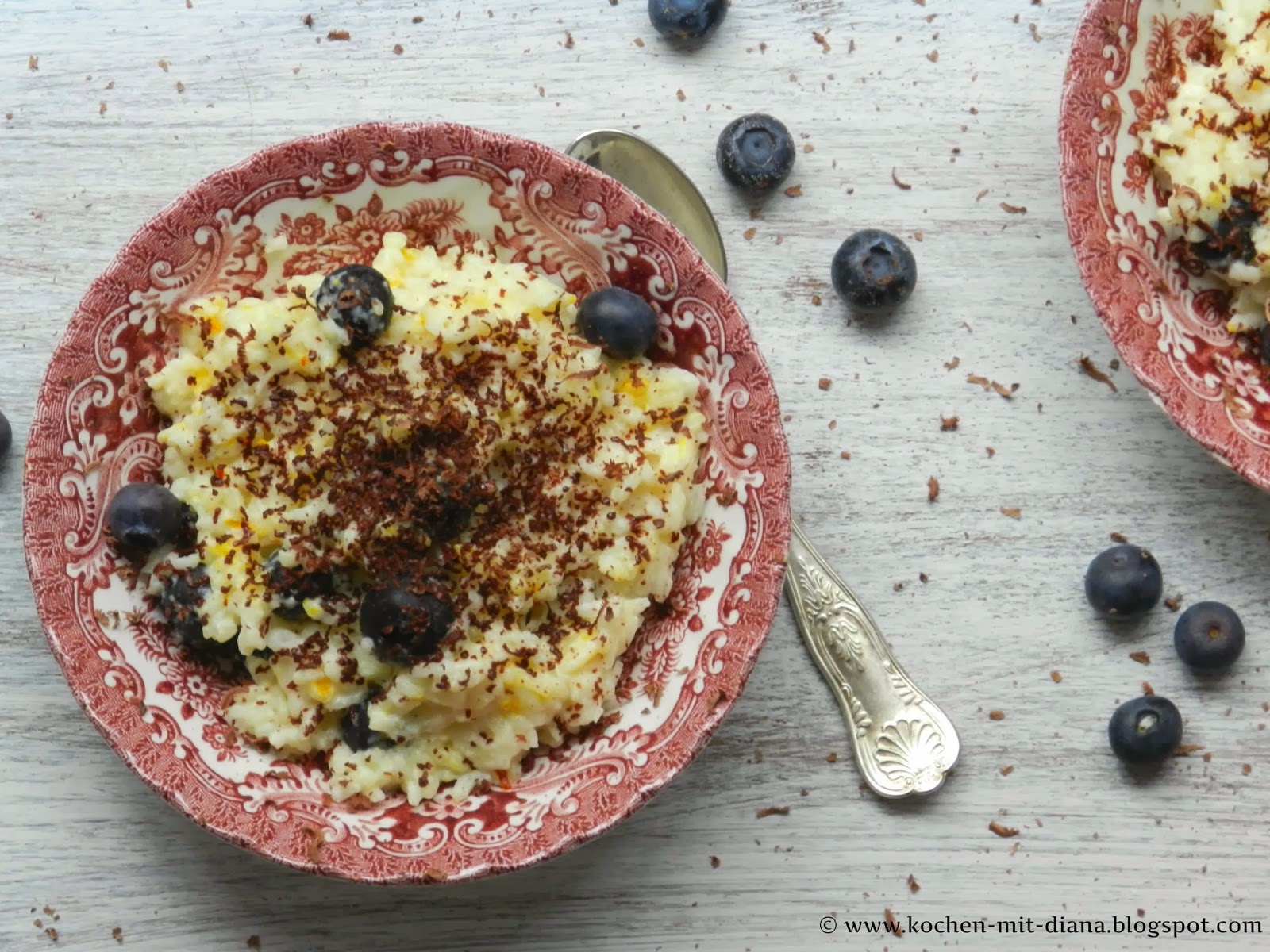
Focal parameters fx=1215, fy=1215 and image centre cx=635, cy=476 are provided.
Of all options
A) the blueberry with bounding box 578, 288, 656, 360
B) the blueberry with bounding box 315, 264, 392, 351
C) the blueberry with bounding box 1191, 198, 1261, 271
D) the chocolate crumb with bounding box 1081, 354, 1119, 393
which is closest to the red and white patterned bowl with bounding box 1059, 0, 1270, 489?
the blueberry with bounding box 1191, 198, 1261, 271

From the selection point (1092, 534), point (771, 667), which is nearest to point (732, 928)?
point (771, 667)

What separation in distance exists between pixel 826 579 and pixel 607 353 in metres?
0.72

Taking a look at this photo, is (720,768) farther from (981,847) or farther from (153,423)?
(153,423)

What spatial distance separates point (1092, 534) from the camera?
2689 mm

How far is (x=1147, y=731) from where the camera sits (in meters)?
2.56

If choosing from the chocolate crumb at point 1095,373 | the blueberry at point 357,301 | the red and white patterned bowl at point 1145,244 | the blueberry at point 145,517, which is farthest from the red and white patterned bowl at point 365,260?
the chocolate crumb at point 1095,373

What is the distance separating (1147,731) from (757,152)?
148cm

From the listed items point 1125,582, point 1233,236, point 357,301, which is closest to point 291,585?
point 357,301

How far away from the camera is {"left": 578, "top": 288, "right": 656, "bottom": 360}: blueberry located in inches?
87.5

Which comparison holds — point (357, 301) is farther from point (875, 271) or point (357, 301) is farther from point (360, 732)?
point (875, 271)

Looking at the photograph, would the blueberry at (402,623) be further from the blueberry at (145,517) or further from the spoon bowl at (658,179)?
the spoon bowl at (658,179)

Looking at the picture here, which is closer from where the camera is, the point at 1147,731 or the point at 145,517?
the point at 145,517

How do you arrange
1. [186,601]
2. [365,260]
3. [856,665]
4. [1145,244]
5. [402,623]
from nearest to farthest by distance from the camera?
[402,623], [186,601], [365,260], [1145,244], [856,665]

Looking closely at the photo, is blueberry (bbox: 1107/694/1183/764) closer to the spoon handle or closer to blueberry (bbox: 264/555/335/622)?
the spoon handle
